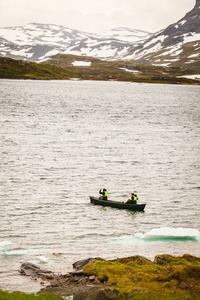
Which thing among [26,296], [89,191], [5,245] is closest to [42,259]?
[5,245]

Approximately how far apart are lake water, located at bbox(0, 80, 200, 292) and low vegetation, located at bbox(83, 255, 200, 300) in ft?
11.3

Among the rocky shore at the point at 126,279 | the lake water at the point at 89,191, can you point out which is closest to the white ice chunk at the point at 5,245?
the lake water at the point at 89,191

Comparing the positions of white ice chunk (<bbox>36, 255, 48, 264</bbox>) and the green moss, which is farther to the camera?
white ice chunk (<bbox>36, 255, 48, 264</bbox>)

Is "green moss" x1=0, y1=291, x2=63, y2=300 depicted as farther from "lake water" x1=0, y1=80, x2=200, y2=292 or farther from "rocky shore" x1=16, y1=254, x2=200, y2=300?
"lake water" x1=0, y1=80, x2=200, y2=292

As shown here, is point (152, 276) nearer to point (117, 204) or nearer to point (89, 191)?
point (117, 204)

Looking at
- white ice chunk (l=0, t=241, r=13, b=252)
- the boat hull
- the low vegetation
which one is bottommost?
white ice chunk (l=0, t=241, r=13, b=252)

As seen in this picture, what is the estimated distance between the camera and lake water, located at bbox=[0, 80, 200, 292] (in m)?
28.3

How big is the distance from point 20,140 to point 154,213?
1721 inches

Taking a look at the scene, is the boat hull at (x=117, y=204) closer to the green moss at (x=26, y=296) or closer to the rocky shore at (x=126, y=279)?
the rocky shore at (x=126, y=279)

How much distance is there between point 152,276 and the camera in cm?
2041

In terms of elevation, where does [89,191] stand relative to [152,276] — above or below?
below

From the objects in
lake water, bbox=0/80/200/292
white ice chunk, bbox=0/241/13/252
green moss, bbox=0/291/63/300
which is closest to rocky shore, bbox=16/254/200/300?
green moss, bbox=0/291/63/300

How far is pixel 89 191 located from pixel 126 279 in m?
24.0

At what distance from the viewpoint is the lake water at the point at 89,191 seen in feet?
92.8
